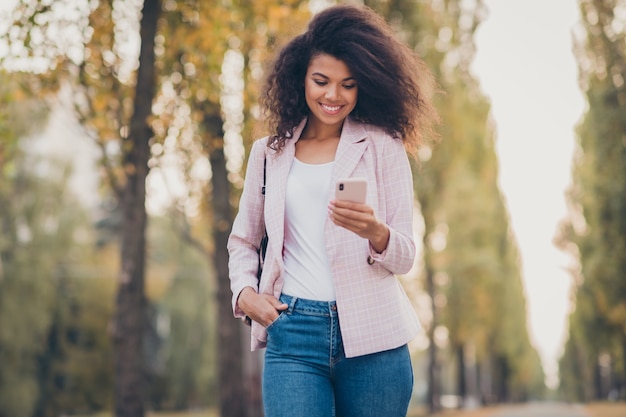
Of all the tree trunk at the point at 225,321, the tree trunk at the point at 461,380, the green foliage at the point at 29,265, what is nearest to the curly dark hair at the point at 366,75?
the tree trunk at the point at 225,321

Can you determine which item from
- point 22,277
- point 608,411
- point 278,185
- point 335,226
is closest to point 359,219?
point 335,226

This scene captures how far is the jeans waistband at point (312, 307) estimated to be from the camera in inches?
106

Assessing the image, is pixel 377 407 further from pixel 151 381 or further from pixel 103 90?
pixel 151 381

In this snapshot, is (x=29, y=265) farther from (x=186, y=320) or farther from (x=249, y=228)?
(x=249, y=228)

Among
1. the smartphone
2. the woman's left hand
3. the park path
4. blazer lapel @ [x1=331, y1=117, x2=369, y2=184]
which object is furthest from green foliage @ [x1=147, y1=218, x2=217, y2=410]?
the smartphone

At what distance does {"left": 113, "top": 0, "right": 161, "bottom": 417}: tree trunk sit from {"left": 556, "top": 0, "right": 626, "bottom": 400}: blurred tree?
1178 cm

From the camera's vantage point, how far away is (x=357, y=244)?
2.71 m

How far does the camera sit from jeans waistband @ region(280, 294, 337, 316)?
8.82ft

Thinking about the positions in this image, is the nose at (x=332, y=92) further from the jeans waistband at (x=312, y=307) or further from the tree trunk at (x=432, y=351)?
the tree trunk at (x=432, y=351)

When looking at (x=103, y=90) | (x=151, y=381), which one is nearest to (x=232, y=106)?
(x=103, y=90)

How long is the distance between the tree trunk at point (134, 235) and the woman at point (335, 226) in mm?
5221

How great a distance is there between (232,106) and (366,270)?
30.1 feet

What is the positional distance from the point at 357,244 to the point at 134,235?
18.8 feet

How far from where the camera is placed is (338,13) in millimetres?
3000
